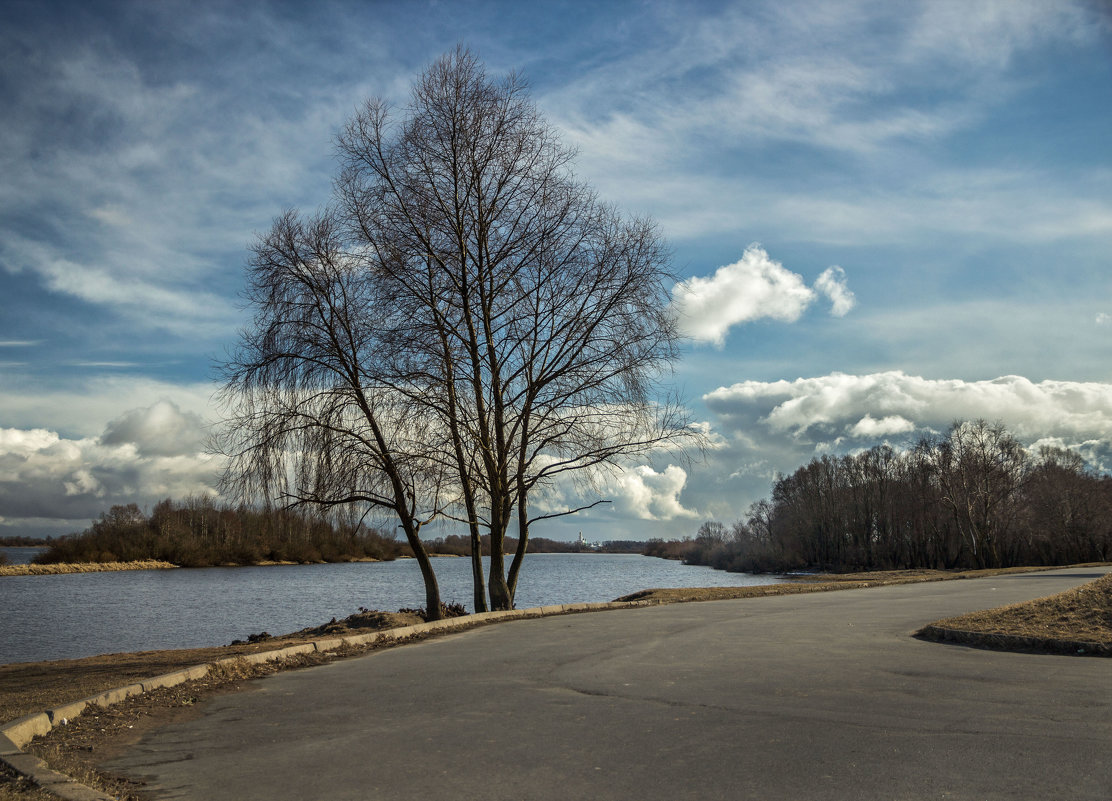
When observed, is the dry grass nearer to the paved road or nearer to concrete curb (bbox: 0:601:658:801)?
concrete curb (bbox: 0:601:658:801)

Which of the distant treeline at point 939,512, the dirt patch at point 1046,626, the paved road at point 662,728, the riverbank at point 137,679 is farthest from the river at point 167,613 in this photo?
the distant treeline at point 939,512

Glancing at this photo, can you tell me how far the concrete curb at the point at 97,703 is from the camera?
5090 mm

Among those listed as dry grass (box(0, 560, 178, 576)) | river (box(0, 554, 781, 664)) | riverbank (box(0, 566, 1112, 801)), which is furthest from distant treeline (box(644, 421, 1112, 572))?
dry grass (box(0, 560, 178, 576))

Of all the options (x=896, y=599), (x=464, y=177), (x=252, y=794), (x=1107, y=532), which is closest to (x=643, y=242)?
(x=464, y=177)

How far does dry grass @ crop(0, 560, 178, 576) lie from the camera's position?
306ft

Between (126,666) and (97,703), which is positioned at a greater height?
(97,703)

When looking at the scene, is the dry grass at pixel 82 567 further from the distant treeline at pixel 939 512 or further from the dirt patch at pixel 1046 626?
the dirt patch at pixel 1046 626

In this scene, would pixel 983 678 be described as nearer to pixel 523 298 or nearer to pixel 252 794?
pixel 252 794

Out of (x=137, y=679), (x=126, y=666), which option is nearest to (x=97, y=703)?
(x=137, y=679)

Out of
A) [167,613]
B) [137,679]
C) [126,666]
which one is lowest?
[167,613]

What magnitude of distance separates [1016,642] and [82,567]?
11439 cm

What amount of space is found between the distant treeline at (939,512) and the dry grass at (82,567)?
77861 mm

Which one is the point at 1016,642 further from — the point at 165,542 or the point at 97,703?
the point at 165,542

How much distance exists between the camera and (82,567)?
334 ft
